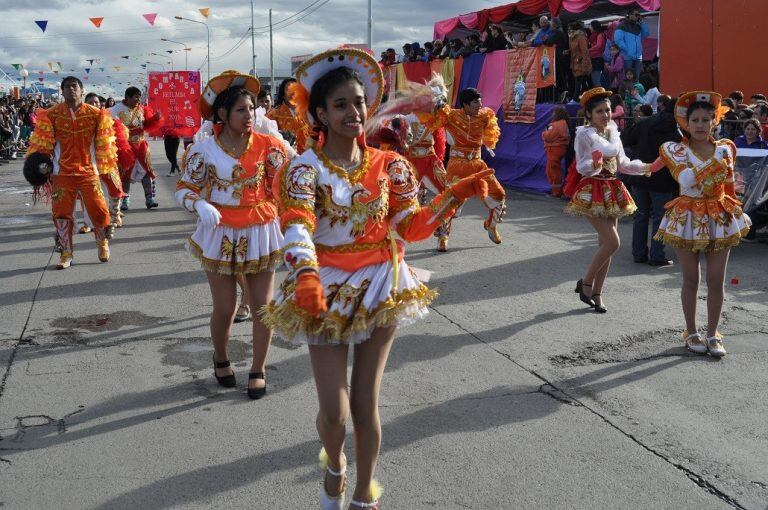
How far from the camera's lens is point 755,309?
7.26 m

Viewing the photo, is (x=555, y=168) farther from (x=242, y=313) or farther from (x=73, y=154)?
(x=242, y=313)

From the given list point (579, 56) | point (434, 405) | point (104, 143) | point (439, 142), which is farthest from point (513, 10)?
point (434, 405)

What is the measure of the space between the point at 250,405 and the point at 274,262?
936 mm

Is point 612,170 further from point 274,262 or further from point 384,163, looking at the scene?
point 384,163

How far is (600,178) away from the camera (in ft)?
23.6

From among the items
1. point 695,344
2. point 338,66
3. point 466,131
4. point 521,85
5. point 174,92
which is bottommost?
point 695,344

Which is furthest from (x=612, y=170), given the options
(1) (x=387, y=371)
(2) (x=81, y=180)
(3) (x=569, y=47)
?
(3) (x=569, y=47)

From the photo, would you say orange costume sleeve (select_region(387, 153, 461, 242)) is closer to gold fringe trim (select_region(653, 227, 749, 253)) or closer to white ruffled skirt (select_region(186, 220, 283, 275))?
white ruffled skirt (select_region(186, 220, 283, 275))

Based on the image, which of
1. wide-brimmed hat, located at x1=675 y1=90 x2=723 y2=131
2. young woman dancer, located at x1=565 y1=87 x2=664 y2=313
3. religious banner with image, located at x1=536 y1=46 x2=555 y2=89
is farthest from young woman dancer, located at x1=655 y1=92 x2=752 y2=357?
religious banner with image, located at x1=536 y1=46 x2=555 y2=89

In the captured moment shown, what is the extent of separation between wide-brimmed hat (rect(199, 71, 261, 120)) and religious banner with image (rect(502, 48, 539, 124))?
12.3m

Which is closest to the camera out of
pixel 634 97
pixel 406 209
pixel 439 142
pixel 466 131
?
pixel 406 209

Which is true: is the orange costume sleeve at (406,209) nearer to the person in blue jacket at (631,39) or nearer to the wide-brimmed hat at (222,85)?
the wide-brimmed hat at (222,85)

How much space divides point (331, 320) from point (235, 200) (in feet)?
7.41

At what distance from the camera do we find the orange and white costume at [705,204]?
5805 millimetres
